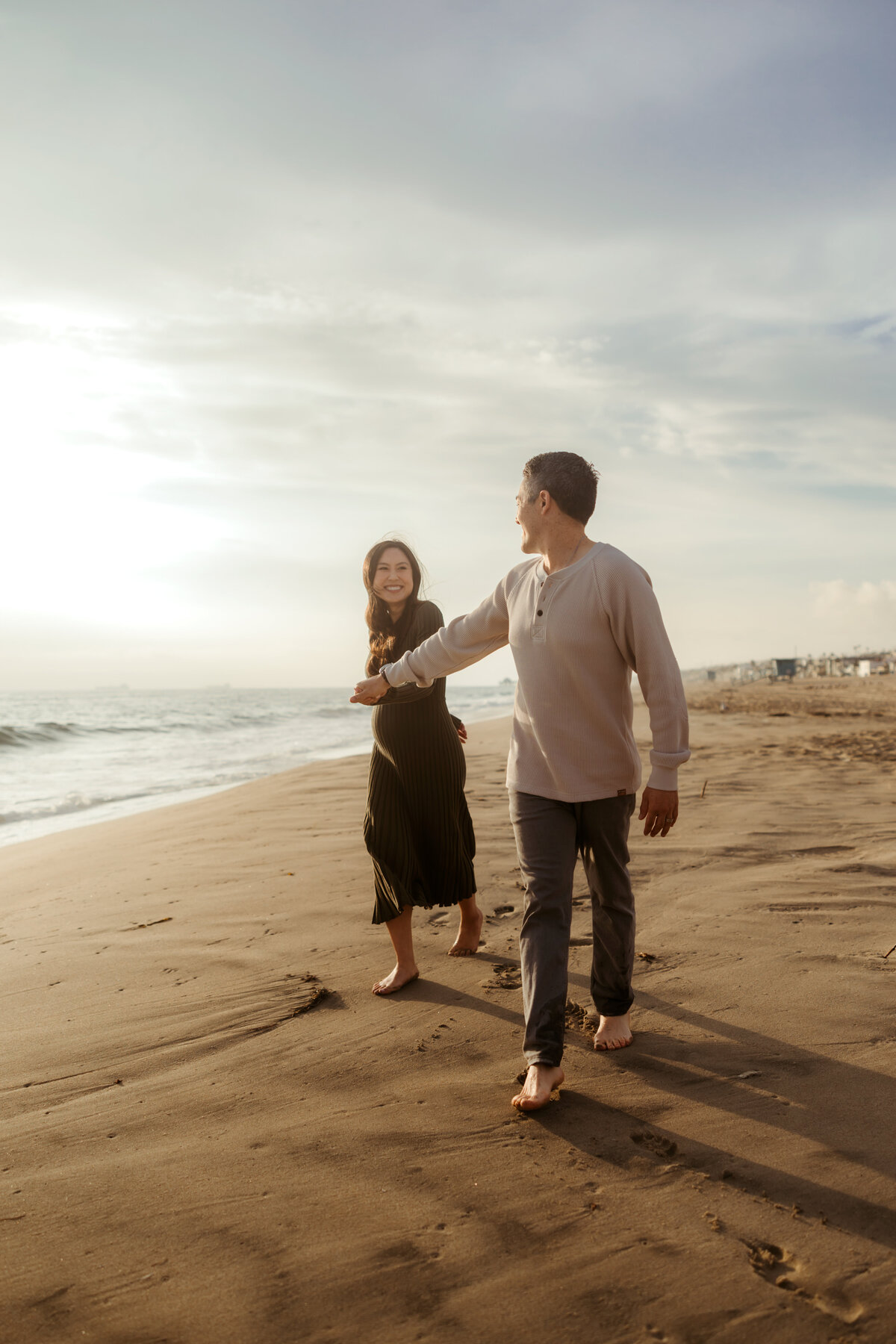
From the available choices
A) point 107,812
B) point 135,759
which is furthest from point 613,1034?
point 135,759

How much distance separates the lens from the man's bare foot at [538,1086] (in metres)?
2.36

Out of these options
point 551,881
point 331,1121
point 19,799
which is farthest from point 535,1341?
point 19,799

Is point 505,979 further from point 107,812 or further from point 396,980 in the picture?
point 107,812

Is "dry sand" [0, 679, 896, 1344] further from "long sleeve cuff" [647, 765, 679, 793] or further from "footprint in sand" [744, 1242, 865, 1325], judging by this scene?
"long sleeve cuff" [647, 765, 679, 793]

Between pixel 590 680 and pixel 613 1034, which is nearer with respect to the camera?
pixel 590 680

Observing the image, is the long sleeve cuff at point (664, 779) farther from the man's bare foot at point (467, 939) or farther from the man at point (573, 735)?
the man's bare foot at point (467, 939)

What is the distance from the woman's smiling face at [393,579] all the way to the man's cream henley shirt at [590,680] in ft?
3.45

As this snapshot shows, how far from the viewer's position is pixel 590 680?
2.54 m

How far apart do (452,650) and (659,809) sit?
957mm

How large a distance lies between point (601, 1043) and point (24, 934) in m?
3.30

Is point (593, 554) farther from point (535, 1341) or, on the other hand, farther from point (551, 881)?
point (535, 1341)

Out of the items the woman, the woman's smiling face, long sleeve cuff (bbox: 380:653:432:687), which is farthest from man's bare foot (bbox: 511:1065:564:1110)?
the woman's smiling face

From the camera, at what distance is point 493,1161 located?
214cm

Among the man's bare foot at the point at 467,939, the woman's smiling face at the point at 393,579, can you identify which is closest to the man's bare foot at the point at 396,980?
the man's bare foot at the point at 467,939
